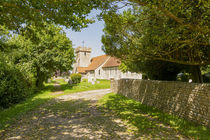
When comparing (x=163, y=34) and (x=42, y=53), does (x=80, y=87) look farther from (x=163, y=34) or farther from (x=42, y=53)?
(x=163, y=34)

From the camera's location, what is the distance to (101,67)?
47.3 meters

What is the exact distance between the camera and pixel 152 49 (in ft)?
25.1

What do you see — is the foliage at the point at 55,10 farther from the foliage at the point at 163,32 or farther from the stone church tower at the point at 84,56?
the stone church tower at the point at 84,56

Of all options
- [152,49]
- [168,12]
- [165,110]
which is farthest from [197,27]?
[165,110]

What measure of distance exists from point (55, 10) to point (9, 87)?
7513 millimetres

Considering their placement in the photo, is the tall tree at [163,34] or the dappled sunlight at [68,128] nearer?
the tall tree at [163,34]

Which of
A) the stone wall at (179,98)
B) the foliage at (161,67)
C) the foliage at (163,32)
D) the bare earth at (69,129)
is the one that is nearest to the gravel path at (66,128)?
the bare earth at (69,129)

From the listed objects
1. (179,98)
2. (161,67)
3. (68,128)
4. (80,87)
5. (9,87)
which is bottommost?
(68,128)

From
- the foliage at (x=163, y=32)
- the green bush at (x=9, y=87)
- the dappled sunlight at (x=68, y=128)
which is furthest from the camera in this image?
the green bush at (x=9, y=87)

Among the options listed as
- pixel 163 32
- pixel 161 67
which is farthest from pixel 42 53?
pixel 163 32

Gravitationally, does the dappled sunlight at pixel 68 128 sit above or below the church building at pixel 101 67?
below

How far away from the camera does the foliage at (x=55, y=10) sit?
4.93m

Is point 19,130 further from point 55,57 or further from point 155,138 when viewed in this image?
point 55,57

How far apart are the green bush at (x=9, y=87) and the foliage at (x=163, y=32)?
724 centimetres
